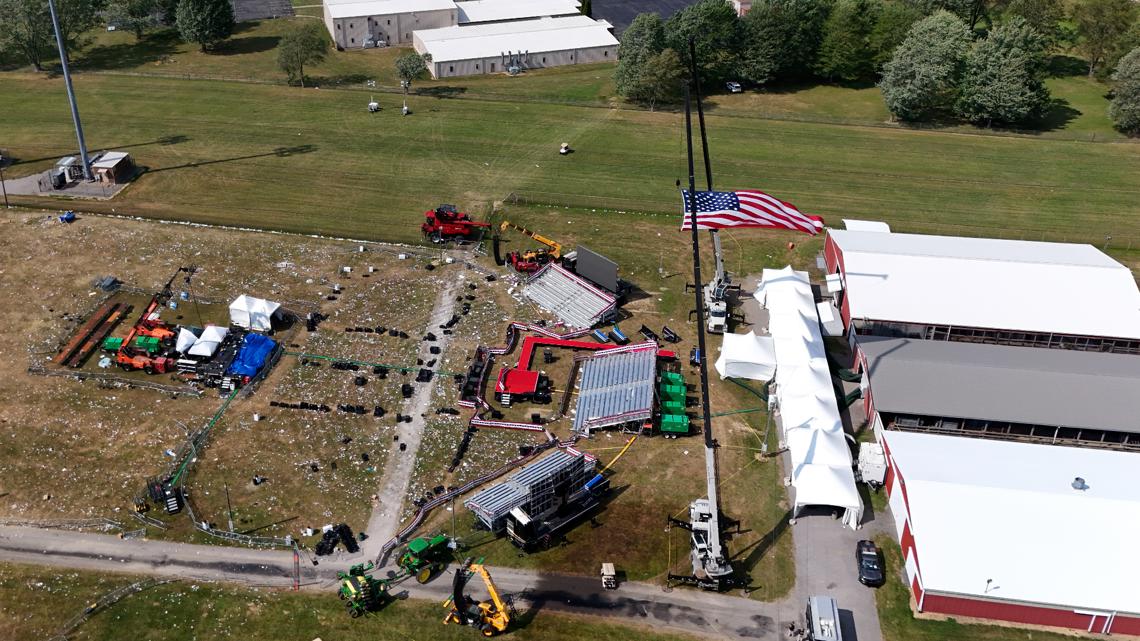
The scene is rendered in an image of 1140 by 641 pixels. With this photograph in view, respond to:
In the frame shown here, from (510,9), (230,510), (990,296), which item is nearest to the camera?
(230,510)

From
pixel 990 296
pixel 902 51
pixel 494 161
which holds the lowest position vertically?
pixel 990 296

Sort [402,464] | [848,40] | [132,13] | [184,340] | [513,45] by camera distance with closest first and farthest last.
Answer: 1. [402,464]
2. [184,340]
3. [848,40]
4. [513,45]
5. [132,13]

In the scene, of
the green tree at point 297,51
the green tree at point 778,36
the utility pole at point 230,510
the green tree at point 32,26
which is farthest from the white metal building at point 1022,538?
the green tree at point 32,26

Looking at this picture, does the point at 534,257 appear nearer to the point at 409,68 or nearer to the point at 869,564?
the point at 869,564

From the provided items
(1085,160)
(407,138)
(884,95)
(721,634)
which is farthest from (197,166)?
(1085,160)

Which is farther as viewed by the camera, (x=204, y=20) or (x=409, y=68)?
(x=204, y=20)

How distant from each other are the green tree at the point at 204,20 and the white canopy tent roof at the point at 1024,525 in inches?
3941

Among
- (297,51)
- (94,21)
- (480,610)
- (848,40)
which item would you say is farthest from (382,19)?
(480,610)

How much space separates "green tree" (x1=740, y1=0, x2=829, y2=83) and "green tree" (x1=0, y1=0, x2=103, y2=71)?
7896 cm

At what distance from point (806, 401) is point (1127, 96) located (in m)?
69.5

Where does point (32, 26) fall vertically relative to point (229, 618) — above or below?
above

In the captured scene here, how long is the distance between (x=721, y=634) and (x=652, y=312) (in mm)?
27303

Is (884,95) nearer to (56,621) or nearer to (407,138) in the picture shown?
(407,138)

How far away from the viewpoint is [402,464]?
4959 centimetres
